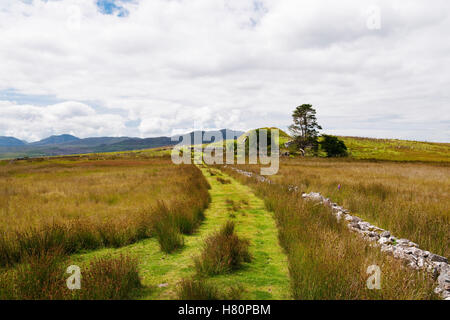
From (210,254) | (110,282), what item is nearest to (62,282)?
(110,282)

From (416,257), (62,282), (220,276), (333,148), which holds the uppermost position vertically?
(333,148)

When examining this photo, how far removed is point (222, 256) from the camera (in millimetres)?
4547

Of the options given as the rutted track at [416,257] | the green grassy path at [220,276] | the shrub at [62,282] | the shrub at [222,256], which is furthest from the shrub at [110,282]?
the rutted track at [416,257]

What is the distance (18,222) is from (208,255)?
6261 millimetres

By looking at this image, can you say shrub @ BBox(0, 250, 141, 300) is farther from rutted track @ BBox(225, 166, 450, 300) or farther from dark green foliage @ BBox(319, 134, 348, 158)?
dark green foliage @ BBox(319, 134, 348, 158)

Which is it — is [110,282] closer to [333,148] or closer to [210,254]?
[210,254]

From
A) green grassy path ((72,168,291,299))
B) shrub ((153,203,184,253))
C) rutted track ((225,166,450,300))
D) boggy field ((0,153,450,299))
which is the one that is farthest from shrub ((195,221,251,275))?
rutted track ((225,166,450,300))

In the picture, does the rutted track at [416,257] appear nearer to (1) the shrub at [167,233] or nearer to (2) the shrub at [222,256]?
(2) the shrub at [222,256]

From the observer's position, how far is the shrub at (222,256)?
4305mm
